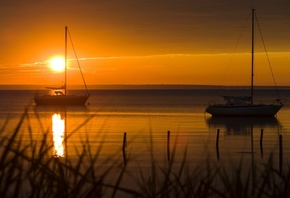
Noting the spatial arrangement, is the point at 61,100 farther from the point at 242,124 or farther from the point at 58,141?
the point at 58,141

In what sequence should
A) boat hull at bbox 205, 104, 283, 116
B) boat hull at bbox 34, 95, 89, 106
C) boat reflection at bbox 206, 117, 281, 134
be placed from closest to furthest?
boat reflection at bbox 206, 117, 281, 134 < boat hull at bbox 205, 104, 283, 116 < boat hull at bbox 34, 95, 89, 106

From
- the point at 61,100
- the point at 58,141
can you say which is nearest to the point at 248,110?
the point at 58,141

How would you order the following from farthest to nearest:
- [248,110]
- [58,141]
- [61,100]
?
[61,100], [248,110], [58,141]

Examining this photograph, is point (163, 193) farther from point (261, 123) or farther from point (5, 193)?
point (261, 123)

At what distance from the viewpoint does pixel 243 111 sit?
78.1 metres

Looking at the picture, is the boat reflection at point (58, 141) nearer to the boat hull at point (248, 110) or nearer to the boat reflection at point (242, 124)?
the boat reflection at point (242, 124)

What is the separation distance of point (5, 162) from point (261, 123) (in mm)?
74458

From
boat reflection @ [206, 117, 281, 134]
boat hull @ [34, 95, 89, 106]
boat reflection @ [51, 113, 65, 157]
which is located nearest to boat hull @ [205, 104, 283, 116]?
boat reflection @ [206, 117, 281, 134]

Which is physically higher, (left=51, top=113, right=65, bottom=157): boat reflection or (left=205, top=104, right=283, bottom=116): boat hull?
(left=205, top=104, right=283, bottom=116): boat hull

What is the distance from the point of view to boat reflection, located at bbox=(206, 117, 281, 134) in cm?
6808

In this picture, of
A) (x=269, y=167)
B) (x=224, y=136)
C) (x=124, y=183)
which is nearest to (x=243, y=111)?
(x=224, y=136)

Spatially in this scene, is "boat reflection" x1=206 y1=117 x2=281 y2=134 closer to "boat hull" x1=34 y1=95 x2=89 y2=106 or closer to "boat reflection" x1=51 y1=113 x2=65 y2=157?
"boat reflection" x1=51 y1=113 x2=65 y2=157

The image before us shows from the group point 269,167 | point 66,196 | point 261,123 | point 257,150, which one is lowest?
point 66,196

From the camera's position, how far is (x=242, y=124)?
75875 millimetres
